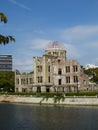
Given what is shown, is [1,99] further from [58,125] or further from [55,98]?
[58,125]

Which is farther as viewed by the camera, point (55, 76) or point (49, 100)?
point (55, 76)

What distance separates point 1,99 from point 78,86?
23.7 meters

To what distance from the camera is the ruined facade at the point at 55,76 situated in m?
101

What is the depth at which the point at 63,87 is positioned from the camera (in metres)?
104

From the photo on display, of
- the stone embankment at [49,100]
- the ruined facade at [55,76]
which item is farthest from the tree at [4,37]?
the ruined facade at [55,76]

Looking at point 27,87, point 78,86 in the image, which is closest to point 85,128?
point 78,86

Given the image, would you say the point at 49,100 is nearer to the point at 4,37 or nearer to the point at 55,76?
the point at 55,76

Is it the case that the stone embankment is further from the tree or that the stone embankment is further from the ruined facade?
the tree

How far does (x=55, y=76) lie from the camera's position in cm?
10656

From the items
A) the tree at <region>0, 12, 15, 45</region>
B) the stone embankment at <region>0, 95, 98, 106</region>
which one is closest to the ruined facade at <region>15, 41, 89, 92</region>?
the stone embankment at <region>0, 95, 98, 106</region>

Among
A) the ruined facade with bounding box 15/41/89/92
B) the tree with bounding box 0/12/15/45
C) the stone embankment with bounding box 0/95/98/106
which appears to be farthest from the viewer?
the ruined facade with bounding box 15/41/89/92

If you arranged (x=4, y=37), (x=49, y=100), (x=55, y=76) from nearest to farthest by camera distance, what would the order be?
(x=4, y=37) → (x=49, y=100) → (x=55, y=76)

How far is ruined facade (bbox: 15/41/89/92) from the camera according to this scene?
101 metres

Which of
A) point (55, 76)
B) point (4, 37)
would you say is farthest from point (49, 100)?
point (4, 37)
